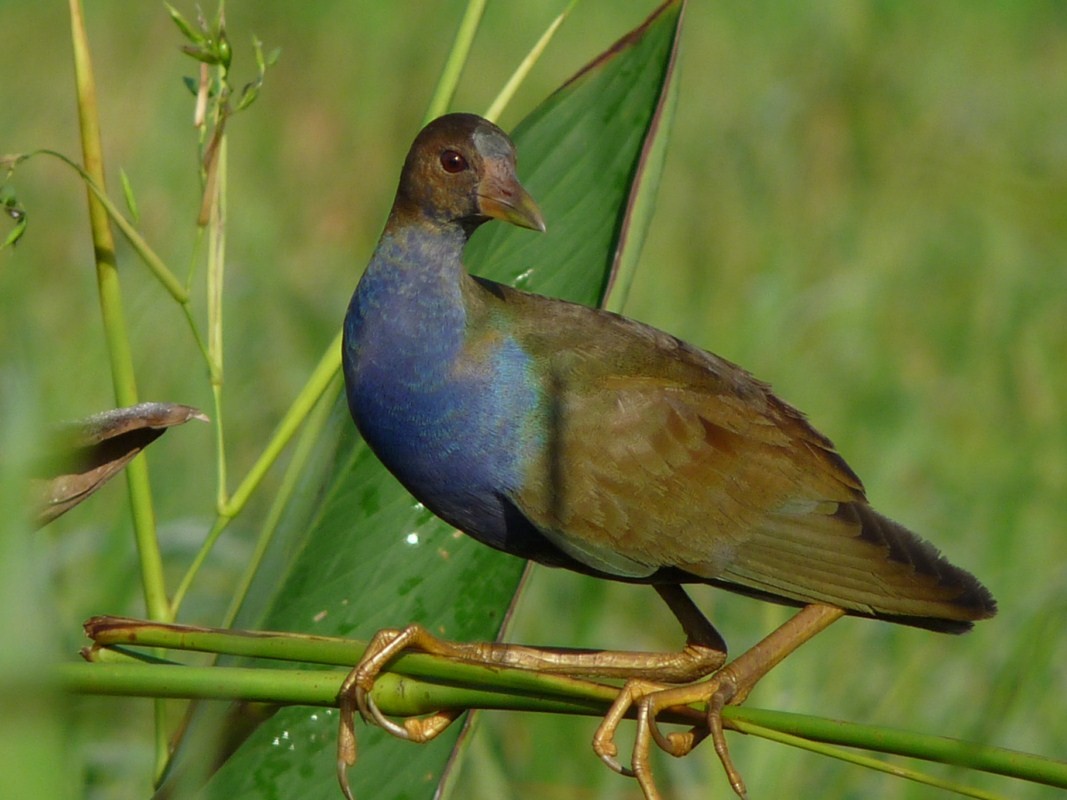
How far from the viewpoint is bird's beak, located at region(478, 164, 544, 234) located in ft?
6.20

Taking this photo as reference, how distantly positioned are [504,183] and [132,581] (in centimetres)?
133

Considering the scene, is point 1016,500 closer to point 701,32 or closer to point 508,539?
point 508,539

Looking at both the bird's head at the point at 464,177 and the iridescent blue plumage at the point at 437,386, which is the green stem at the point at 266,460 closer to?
the iridescent blue plumage at the point at 437,386

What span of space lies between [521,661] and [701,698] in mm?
312

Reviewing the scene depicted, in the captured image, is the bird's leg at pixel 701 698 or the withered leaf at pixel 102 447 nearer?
the withered leaf at pixel 102 447

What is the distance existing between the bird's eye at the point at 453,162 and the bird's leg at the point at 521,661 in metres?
0.64

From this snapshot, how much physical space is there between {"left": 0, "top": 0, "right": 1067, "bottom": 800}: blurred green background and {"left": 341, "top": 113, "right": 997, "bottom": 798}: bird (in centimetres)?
51

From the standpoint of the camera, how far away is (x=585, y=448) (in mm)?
2023

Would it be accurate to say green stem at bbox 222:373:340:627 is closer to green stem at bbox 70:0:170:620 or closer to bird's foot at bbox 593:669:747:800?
green stem at bbox 70:0:170:620

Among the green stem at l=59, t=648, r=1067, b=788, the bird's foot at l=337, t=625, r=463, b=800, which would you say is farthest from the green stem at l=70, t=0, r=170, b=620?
the green stem at l=59, t=648, r=1067, b=788

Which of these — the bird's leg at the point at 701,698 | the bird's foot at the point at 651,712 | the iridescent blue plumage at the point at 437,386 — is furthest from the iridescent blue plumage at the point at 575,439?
the bird's foot at the point at 651,712

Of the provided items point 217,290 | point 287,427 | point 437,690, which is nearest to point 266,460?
point 287,427

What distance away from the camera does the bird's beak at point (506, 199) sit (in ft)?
6.20

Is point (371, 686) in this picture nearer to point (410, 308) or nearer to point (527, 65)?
point (410, 308)
